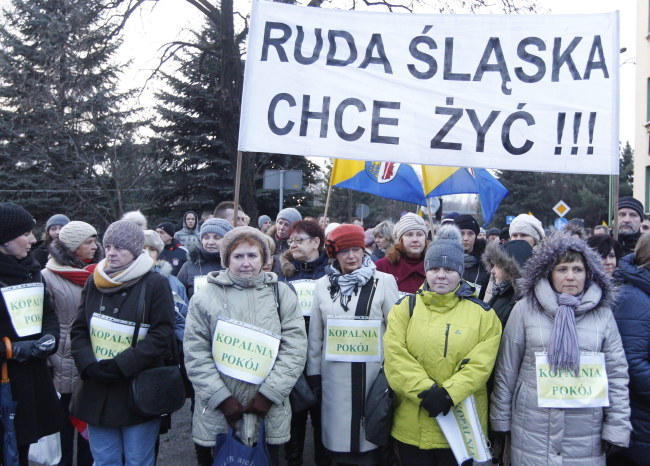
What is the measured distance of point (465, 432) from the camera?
313 centimetres

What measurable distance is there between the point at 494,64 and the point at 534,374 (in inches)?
92.8

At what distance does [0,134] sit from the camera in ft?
51.6

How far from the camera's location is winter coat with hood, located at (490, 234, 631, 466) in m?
3.01

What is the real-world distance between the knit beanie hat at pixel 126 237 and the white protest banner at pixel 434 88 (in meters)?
1.07

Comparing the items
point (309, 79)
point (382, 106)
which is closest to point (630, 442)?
point (382, 106)

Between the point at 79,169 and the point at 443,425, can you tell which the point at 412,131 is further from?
the point at 79,169

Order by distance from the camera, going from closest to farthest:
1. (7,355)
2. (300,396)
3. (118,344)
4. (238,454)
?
(238,454) → (7,355) → (118,344) → (300,396)

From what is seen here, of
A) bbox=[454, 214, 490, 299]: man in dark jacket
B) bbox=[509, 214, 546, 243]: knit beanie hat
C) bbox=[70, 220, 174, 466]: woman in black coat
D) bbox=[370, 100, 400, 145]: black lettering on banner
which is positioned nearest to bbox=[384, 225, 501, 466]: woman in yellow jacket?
bbox=[370, 100, 400, 145]: black lettering on banner

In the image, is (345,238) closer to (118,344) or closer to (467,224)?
(118,344)

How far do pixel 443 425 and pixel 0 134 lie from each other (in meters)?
16.2

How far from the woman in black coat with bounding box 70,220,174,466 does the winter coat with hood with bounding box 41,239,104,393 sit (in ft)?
1.95

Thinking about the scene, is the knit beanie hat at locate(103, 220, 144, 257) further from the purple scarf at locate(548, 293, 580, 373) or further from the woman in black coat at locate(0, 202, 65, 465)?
the purple scarf at locate(548, 293, 580, 373)

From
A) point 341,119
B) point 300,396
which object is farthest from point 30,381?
point 341,119

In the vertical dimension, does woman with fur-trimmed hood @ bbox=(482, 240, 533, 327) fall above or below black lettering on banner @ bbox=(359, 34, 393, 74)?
below
